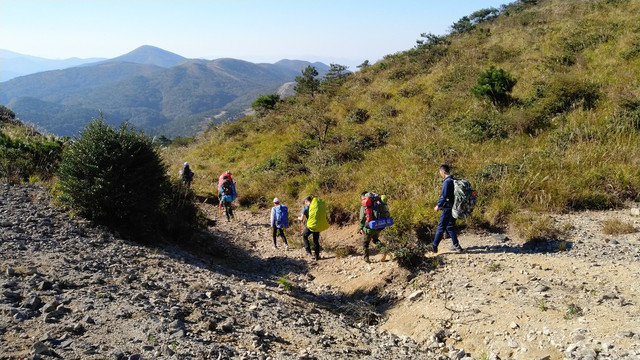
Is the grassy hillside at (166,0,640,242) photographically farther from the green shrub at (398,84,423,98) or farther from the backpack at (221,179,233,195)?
the backpack at (221,179,233,195)

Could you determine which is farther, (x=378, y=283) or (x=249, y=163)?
(x=249, y=163)

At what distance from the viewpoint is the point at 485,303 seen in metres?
A: 5.32

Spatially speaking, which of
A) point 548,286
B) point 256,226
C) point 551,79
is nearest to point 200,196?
point 256,226

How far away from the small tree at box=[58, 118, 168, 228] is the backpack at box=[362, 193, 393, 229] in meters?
4.52

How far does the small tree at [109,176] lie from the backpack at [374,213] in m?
4.52

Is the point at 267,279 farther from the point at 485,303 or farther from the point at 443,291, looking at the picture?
the point at 485,303

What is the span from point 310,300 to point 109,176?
450cm

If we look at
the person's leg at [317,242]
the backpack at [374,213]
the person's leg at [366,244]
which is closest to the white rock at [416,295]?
the backpack at [374,213]

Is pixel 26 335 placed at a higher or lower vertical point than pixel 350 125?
lower

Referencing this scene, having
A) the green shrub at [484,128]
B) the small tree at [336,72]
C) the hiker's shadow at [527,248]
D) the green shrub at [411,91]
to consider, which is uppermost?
the small tree at [336,72]

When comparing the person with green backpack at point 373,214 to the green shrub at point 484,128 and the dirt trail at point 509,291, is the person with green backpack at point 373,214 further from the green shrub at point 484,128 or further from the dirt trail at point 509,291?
the green shrub at point 484,128

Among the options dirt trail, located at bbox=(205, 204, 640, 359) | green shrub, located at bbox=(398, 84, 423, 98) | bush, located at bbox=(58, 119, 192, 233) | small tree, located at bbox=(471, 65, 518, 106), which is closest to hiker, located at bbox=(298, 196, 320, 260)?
dirt trail, located at bbox=(205, 204, 640, 359)

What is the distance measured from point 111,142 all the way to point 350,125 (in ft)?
39.5

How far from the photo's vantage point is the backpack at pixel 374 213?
7.29 m
